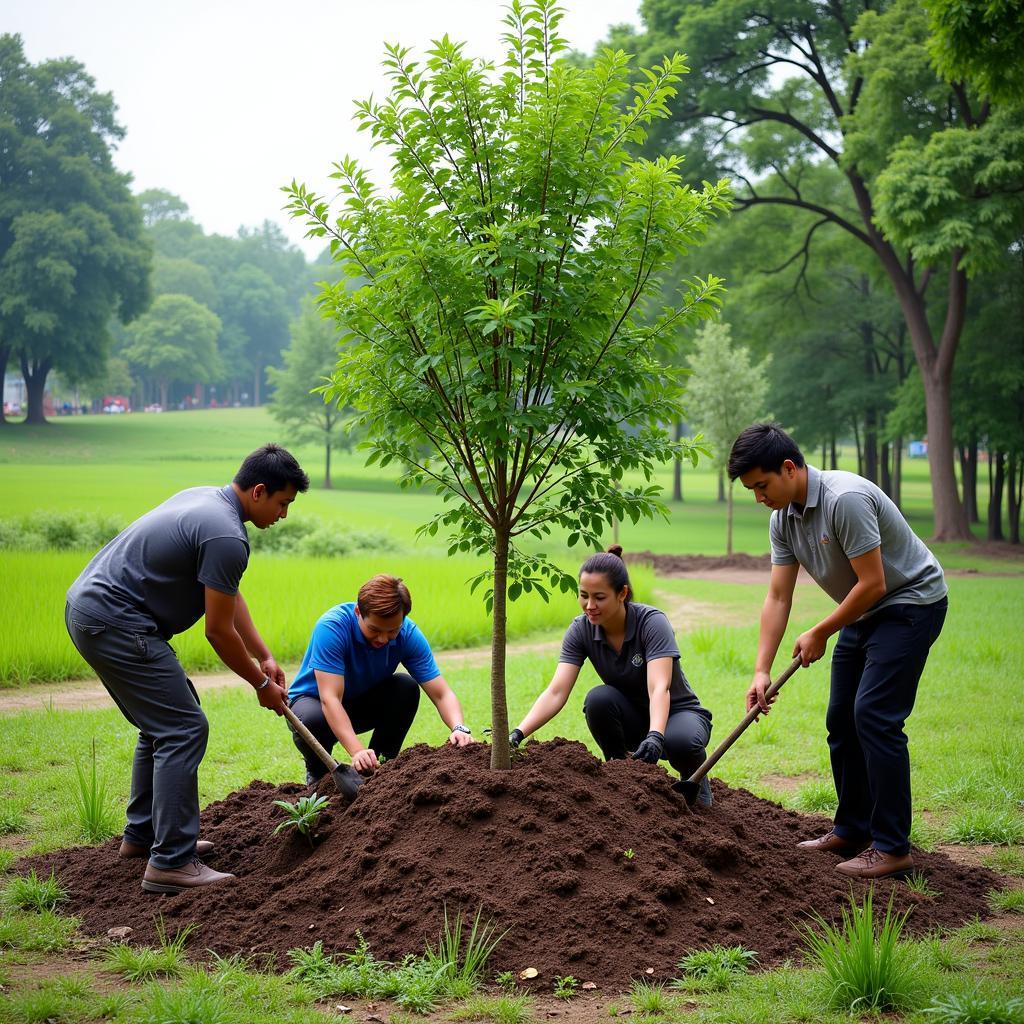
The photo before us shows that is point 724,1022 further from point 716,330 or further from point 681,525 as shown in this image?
point 681,525

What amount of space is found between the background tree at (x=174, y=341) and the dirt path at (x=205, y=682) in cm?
2965

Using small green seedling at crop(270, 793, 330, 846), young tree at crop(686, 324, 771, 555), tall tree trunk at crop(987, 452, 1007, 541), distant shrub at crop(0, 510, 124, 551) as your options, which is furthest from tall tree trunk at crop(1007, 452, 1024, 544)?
small green seedling at crop(270, 793, 330, 846)

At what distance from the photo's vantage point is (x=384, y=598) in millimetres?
5156

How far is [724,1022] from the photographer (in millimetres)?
3328

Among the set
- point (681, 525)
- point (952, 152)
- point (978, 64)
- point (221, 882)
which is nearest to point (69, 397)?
point (681, 525)

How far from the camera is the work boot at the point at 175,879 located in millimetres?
4461

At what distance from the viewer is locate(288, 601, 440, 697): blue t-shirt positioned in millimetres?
5375

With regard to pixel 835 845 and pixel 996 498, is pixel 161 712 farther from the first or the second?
pixel 996 498

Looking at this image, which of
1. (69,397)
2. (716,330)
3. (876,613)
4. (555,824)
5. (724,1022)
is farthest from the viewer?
(69,397)

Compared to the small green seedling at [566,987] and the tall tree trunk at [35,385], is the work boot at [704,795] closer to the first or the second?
the small green seedling at [566,987]

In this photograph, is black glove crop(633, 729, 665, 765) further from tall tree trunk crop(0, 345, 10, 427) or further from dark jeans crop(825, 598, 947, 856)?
tall tree trunk crop(0, 345, 10, 427)

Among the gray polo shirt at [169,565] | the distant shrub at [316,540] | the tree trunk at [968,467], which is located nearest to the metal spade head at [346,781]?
the gray polo shirt at [169,565]

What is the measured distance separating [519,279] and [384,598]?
171cm

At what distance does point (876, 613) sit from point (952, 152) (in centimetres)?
1792
